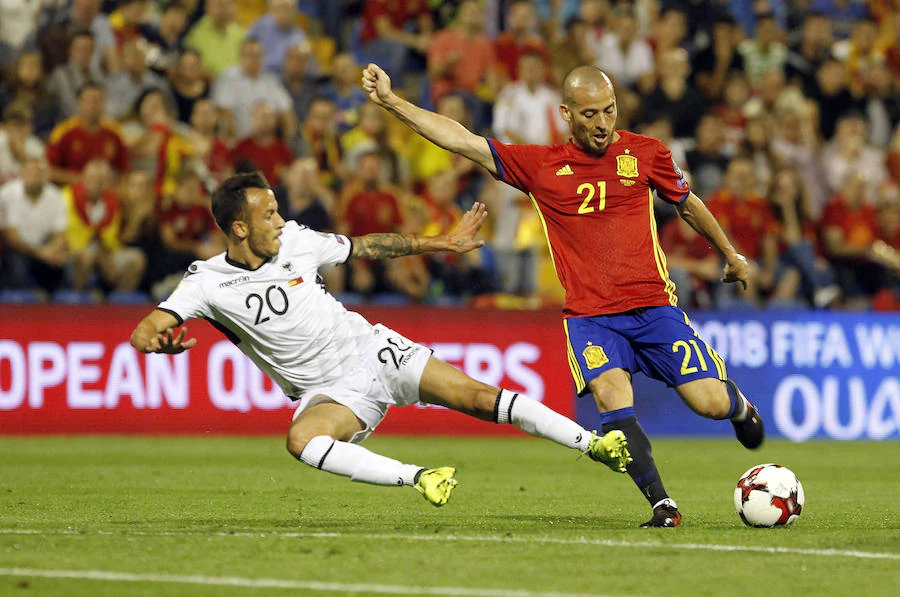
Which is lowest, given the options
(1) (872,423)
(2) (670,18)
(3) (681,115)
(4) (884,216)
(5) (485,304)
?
(1) (872,423)

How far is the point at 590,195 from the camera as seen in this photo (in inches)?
339

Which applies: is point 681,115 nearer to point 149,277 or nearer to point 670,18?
point 670,18

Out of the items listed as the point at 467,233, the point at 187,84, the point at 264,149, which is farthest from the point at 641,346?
the point at 187,84

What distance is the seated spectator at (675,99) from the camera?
63.9 ft

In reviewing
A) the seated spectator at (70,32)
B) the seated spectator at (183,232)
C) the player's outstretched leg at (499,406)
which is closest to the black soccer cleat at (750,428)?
the player's outstretched leg at (499,406)

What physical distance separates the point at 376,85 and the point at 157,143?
27.9 ft

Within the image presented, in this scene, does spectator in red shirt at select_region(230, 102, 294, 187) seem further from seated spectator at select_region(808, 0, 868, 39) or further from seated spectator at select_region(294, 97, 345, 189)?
seated spectator at select_region(808, 0, 868, 39)

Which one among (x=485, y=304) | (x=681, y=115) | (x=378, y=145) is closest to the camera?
(x=485, y=304)

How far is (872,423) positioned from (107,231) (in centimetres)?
864

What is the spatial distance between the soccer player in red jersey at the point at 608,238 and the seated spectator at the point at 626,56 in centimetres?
1141

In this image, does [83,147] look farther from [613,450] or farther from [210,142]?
[613,450]

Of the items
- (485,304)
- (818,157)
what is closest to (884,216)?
(818,157)

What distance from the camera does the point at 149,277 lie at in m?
15.8

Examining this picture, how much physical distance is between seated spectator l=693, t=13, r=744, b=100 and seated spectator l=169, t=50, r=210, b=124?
7131 mm
